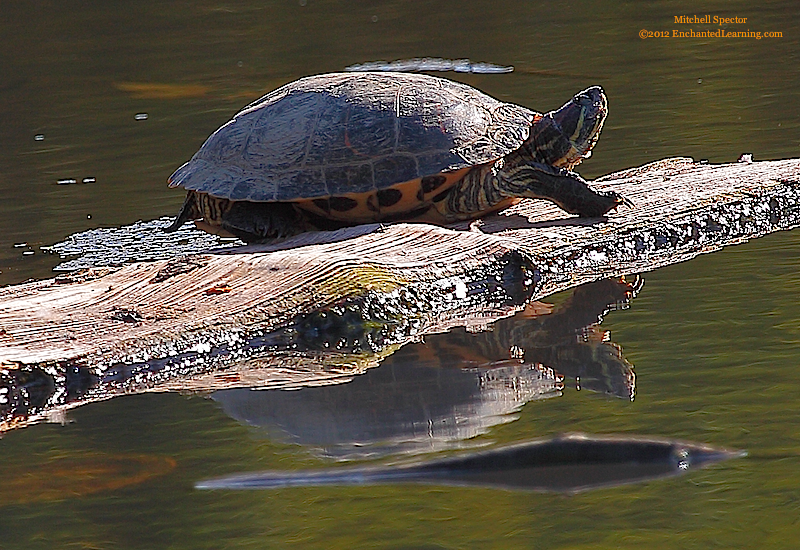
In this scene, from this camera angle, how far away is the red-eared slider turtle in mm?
6439

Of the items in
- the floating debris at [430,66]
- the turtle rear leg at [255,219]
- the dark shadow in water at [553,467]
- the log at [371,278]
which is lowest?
the dark shadow in water at [553,467]

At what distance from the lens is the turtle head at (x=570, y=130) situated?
6.70 meters

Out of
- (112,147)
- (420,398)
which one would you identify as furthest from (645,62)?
(420,398)

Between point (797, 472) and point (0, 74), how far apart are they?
1537 cm

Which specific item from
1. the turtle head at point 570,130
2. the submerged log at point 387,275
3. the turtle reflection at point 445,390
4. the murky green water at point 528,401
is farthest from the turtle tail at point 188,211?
the turtle reflection at point 445,390

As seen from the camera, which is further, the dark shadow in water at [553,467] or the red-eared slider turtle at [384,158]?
the red-eared slider turtle at [384,158]

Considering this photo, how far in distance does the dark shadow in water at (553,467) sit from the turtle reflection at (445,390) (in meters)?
0.23

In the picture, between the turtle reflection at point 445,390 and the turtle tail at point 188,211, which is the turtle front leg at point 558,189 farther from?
the turtle tail at point 188,211

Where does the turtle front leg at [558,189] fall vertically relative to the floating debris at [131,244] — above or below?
above

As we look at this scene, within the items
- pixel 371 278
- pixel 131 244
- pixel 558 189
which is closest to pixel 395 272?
pixel 371 278

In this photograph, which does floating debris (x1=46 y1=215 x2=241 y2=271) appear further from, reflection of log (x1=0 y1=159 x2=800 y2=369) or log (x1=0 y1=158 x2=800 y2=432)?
reflection of log (x1=0 y1=159 x2=800 y2=369)

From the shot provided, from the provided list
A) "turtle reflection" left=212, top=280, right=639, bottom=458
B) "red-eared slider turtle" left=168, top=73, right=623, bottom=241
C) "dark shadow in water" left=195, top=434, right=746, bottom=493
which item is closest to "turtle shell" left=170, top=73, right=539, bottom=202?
"red-eared slider turtle" left=168, top=73, right=623, bottom=241

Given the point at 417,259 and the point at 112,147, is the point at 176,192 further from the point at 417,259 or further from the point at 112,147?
the point at 417,259

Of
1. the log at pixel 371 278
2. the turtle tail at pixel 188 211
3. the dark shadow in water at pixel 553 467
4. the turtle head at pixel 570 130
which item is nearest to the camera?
the dark shadow in water at pixel 553 467
